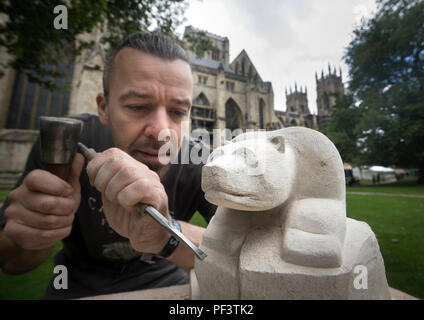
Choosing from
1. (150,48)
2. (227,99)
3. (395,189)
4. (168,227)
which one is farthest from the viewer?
(227,99)

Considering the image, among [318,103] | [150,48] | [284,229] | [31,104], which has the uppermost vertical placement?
[318,103]

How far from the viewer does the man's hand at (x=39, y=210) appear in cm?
97

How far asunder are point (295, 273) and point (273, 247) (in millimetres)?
144

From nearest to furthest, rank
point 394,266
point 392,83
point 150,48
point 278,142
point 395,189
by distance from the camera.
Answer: point 278,142, point 150,48, point 394,266, point 395,189, point 392,83

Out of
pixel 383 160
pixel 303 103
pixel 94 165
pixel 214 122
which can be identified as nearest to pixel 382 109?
pixel 383 160

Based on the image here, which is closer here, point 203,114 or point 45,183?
point 45,183

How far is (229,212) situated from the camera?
1.10 meters

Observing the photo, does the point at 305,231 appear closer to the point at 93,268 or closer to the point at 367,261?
the point at 367,261

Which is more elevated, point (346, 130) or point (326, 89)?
point (326, 89)

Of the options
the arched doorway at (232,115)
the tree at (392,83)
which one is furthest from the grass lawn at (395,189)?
the arched doorway at (232,115)

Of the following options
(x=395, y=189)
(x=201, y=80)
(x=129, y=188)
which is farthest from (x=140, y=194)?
(x=201, y=80)

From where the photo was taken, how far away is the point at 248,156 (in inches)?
35.4

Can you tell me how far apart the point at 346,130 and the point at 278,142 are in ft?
50.3

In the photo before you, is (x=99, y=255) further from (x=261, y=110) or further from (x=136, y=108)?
(x=261, y=110)
